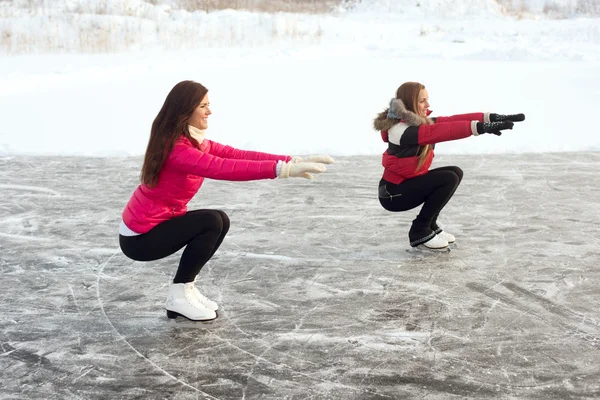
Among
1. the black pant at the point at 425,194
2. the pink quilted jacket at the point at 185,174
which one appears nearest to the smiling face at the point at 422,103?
the black pant at the point at 425,194

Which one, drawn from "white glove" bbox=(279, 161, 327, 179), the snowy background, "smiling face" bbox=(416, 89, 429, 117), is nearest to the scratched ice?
"white glove" bbox=(279, 161, 327, 179)

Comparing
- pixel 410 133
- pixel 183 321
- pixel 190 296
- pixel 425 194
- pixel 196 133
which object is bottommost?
pixel 183 321

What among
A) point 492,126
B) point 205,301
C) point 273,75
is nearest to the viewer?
point 205,301

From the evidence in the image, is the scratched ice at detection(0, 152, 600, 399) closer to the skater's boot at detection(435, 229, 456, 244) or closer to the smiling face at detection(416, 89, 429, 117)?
the skater's boot at detection(435, 229, 456, 244)

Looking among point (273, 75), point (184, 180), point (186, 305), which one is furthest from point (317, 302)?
point (273, 75)

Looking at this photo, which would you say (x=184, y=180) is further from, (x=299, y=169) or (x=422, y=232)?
(x=422, y=232)

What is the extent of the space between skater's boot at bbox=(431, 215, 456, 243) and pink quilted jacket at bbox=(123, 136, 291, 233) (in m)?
1.59

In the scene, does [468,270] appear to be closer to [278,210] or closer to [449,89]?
[278,210]

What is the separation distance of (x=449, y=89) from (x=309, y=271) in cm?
817

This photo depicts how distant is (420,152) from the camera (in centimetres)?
472

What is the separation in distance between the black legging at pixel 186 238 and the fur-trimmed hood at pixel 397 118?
1.31m

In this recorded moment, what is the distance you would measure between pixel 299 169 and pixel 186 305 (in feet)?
2.99

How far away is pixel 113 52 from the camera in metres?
16.1

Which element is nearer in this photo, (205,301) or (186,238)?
(186,238)
